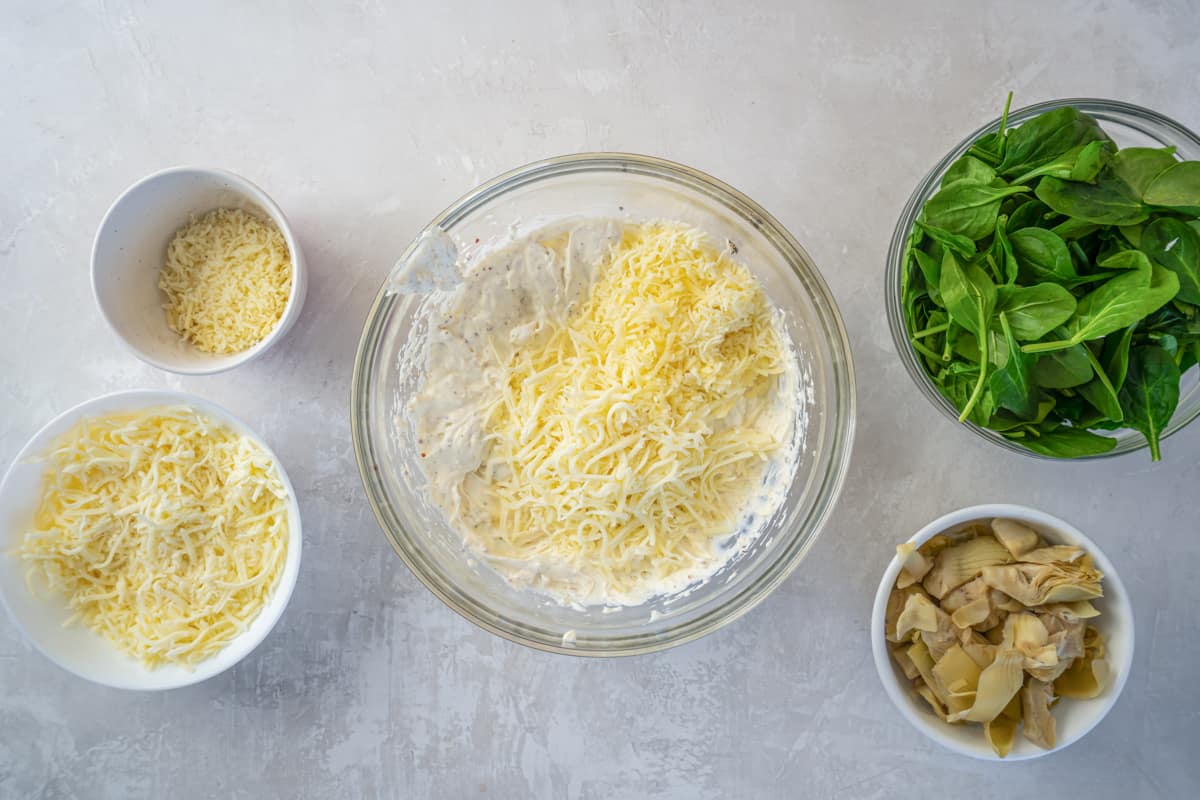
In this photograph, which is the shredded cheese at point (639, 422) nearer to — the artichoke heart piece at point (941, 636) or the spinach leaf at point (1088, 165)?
the artichoke heart piece at point (941, 636)

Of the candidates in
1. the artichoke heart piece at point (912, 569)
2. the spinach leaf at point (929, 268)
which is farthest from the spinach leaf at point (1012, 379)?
the artichoke heart piece at point (912, 569)

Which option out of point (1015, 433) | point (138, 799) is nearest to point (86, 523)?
point (138, 799)

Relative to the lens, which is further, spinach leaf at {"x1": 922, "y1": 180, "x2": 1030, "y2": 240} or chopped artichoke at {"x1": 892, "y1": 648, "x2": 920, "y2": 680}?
chopped artichoke at {"x1": 892, "y1": 648, "x2": 920, "y2": 680}

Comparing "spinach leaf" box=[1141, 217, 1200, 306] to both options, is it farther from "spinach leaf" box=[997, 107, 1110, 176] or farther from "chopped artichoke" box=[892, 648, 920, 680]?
"chopped artichoke" box=[892, 648, 920, 680]

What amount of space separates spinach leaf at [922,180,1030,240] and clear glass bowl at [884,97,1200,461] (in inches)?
3.4

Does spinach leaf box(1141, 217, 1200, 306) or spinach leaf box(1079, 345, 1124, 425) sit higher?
spinach leaf box(1141, 217, 1200, 306)

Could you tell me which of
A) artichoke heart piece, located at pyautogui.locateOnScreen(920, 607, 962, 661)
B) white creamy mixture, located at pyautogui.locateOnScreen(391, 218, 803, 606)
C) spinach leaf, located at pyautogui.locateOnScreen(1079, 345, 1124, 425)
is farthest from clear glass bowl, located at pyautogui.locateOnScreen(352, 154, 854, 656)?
spinach leaf, located at pyautogui.locateOnScreen(1079, 345, 1124, 425)

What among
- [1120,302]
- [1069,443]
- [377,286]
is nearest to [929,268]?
[1120,302]

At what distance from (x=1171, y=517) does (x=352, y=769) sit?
1.72 meters

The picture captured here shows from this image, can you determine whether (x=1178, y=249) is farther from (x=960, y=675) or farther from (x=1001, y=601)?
(x=960, y=675)

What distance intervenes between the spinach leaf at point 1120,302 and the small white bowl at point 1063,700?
14.8 inches

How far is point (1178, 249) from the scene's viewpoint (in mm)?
1205

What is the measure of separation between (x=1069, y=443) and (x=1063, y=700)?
0.52 meters

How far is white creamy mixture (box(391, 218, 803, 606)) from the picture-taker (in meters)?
1.50
